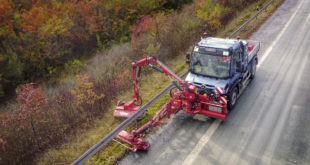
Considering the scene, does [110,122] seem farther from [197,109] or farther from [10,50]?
[10,50]

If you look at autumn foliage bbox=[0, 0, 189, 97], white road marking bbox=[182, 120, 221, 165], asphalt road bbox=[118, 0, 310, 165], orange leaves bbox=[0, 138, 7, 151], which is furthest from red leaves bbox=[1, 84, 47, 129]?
autumn foliage bbox=[0, 0, 189, 97]

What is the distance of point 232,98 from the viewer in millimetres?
9391

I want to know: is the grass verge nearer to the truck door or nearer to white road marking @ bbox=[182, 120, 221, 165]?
white road marking @ bbox=[182, 120, 221, 165]

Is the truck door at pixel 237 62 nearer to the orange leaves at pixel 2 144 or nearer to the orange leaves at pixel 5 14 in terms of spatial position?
the orange leaves at pixel 2 144

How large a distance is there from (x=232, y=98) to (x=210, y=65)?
151 centimetres

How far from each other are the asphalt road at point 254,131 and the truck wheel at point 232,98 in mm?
227

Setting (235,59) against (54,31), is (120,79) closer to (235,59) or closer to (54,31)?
(235,59)

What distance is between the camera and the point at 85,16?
29.3 meters

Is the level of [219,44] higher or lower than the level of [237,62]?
higher

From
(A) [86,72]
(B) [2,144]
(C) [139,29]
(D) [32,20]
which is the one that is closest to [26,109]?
(B) [2,144]

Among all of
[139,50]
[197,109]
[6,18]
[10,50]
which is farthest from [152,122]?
[6,18]

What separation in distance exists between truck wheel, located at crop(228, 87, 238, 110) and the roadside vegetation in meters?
2.75

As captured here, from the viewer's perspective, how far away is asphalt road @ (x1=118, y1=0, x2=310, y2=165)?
7266 mm

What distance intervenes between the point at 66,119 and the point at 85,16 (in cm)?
2177
